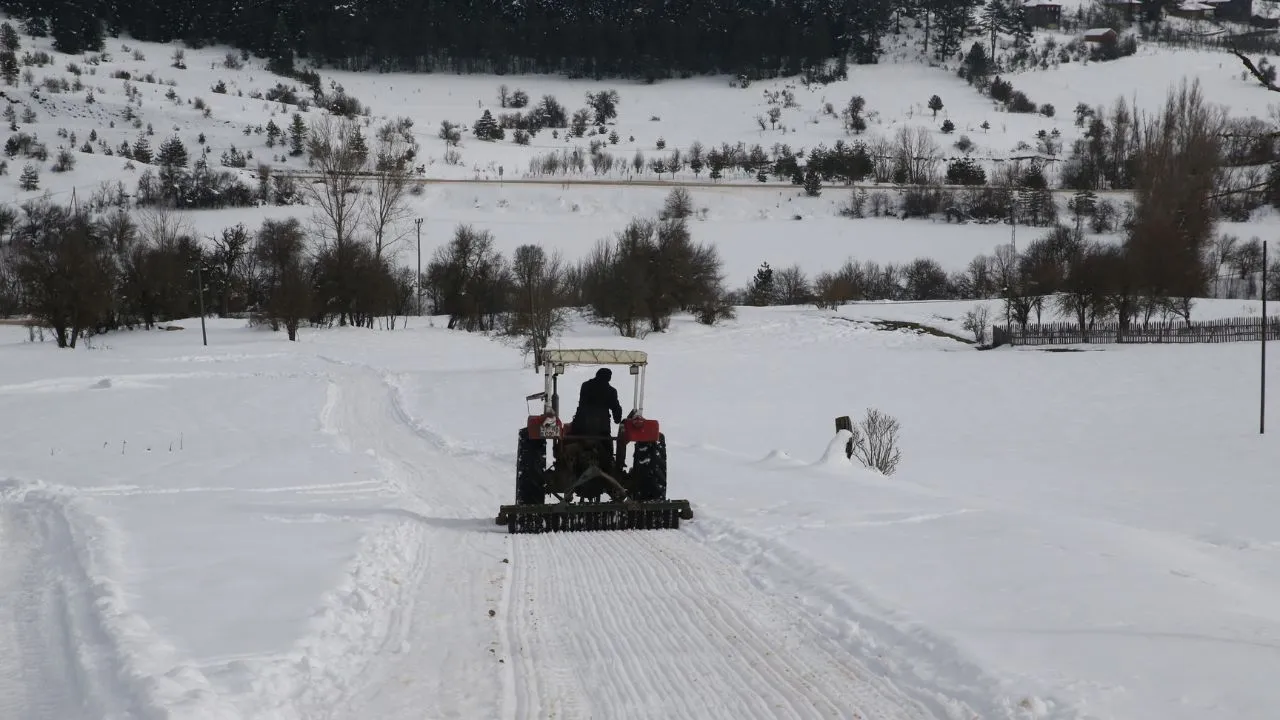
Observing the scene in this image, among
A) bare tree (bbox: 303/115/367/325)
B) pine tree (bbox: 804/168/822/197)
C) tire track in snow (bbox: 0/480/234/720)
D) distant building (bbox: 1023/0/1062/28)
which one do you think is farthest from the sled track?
distant building (bbox: 1023/0/1062/28)

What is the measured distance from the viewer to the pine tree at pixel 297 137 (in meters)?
103

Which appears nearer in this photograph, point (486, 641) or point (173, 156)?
point (486, 641)

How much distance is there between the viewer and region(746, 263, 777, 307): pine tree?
73.4 meters

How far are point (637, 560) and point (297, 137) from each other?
10589cm

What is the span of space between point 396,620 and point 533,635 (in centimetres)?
104

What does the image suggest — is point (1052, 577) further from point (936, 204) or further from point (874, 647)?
point (936, 204)

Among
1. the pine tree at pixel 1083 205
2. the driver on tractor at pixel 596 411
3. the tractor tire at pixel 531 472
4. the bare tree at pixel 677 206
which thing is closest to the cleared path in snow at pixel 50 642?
the tractor tire at pixel 531 472

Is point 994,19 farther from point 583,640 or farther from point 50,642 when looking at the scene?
point 50,642

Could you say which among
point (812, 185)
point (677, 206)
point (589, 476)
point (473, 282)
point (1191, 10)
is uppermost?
point (1191, 10)

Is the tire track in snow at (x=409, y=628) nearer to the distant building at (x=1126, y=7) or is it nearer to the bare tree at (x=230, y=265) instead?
the bare tree at (x=230, y=265)

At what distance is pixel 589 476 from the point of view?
412 inches

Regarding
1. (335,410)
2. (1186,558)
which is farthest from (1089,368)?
(1186,558)

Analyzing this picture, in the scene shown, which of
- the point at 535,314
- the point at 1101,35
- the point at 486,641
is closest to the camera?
the point at 486,641

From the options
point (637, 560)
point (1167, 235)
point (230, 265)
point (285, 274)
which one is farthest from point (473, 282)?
point (637, 560)
